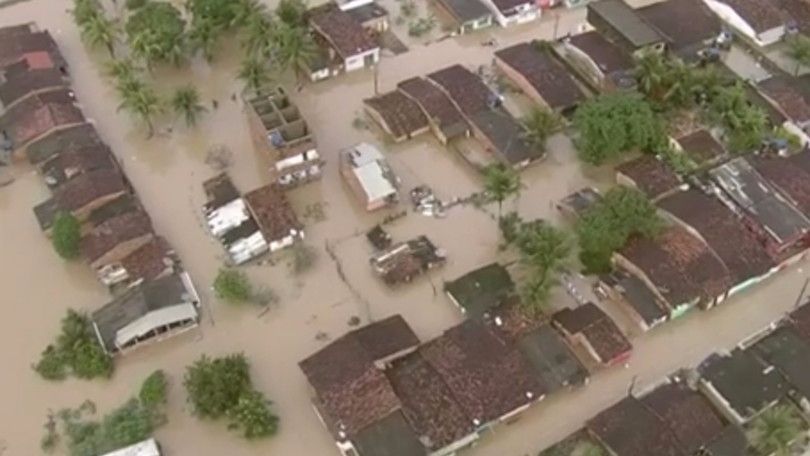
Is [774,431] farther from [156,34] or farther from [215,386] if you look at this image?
[156,34]

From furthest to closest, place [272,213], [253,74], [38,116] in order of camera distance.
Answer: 1. [253,74]
2. [38,116]
3. [272,213]

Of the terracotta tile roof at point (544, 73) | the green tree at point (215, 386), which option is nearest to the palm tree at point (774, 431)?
the terracotta tile roof at point (544, 73)

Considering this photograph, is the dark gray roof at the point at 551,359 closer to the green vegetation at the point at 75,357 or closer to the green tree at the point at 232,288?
the green tree at the point at 232,288

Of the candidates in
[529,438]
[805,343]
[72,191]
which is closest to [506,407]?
[529,438]

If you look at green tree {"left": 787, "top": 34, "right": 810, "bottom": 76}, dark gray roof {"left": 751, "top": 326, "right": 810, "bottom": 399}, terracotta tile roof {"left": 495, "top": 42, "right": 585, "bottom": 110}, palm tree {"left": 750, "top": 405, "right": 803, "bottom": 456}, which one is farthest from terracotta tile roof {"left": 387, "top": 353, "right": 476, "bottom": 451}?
green tree {"left": 787, "top": 34, "right": 810, "bottom": 76}

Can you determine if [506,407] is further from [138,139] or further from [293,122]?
[138,139]

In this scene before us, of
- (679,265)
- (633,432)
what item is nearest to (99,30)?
(679,265)
